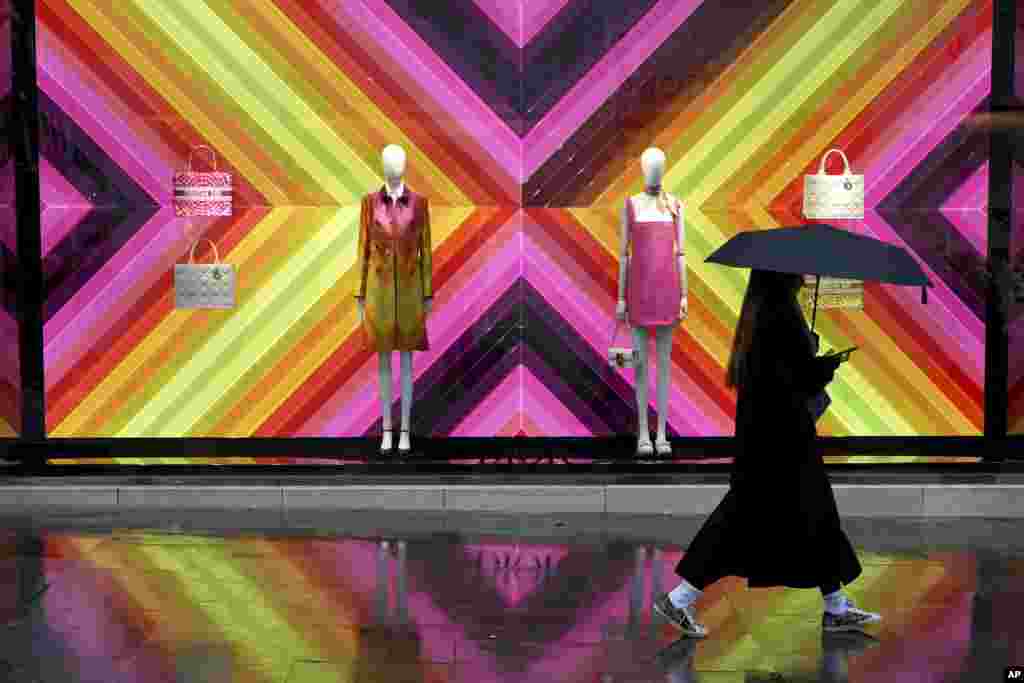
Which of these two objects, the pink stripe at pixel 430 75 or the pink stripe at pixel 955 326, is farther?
the pink stripe at pixel 955 326

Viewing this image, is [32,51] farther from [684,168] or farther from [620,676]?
[620,676]

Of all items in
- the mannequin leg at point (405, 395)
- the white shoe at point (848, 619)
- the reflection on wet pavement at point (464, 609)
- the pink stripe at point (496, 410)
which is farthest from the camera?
the pink stripe at point (496, 410)

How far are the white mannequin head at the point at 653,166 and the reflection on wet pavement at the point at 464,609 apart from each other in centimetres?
213

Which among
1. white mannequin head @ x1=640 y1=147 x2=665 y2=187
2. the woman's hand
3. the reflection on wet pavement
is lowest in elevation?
the reflection on wet pavement

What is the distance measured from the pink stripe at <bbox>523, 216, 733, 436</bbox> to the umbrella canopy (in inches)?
145

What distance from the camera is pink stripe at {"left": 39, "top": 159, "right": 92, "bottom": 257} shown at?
10.8 metres

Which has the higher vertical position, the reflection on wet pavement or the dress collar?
the dress collar

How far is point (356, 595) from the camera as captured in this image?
809 cm

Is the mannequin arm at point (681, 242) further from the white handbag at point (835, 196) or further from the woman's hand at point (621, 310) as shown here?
the white handbag at point (835, 196)

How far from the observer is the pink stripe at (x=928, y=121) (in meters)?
10.8

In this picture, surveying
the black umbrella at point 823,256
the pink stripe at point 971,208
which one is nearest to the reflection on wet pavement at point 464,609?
the black umbrella at point 823,256

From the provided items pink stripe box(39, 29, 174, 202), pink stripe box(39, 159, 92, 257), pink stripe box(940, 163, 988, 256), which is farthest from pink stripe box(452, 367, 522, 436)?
pink stripe box(940, 163, 988, 256)

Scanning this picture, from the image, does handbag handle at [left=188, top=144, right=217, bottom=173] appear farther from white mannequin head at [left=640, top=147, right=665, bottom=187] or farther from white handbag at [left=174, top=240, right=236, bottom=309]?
white mannequin head at [left=640, top=147, right=665, bottom=187]

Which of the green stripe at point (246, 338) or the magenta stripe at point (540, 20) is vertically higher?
the magenta stripe at point (540, 20)
